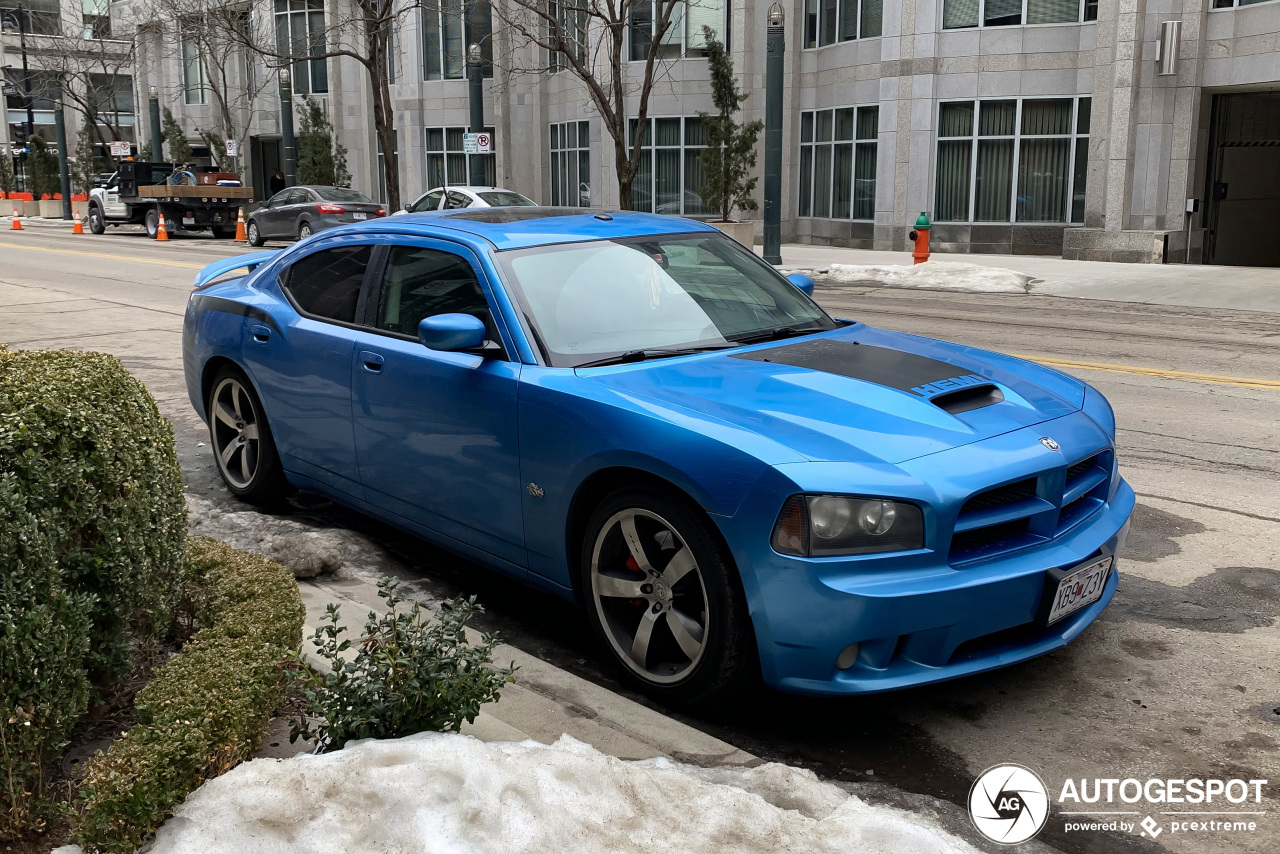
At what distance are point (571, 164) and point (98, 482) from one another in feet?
115

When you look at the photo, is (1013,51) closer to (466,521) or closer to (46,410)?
(466,521)

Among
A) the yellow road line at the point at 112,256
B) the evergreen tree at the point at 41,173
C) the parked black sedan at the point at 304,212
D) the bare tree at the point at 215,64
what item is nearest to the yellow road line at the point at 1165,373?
the yellow road line at the point at 112,256

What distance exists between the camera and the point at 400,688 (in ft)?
10.7

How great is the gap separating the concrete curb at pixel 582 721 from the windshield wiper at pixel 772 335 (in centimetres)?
153

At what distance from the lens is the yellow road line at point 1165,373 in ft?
32.5

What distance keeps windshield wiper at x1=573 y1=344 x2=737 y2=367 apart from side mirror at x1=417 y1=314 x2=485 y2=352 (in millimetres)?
430

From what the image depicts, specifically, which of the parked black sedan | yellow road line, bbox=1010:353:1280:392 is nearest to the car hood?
yellow road line, bbox=1010:353:1280:392

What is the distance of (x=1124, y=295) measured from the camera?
1822 cm

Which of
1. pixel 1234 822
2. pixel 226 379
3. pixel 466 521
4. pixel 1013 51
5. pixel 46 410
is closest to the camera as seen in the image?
pixel 46 410

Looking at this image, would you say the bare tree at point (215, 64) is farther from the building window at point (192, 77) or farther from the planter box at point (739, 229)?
the planter box at point (739, 229)

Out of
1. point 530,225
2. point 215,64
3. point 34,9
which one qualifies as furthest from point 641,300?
point 34,9

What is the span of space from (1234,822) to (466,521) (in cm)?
285

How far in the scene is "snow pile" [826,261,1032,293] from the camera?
19.4 m

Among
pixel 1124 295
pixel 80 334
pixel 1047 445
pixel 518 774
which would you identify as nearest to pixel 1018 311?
pixel 1124 295
